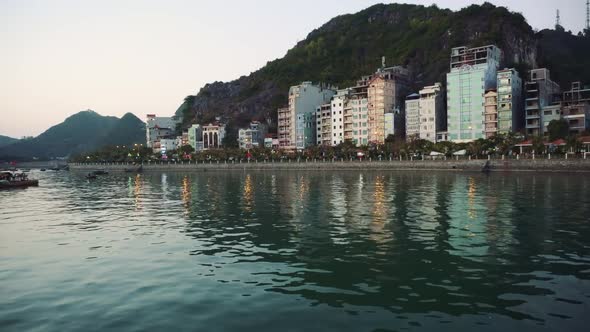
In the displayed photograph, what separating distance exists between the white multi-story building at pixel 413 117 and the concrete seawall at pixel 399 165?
1183 inches

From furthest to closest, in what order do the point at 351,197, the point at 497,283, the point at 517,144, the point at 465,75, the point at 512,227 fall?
the point at 465,75 → the point at 517,144 → the point at 351,197 → the point at 512,227 → the point at 497,283

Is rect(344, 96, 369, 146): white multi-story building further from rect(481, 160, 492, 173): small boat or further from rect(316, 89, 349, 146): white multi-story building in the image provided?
rect(481, 160, 492, 173): small boat

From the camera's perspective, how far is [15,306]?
48.3ft

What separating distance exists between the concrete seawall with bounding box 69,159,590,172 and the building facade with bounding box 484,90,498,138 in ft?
88.7

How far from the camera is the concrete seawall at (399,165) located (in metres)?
86.5

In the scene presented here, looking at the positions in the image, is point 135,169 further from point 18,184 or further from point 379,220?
point 379,220

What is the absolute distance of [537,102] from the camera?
120m

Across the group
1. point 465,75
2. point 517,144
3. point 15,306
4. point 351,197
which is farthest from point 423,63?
point 15,306

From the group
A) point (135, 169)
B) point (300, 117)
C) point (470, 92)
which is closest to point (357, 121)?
point (300, 117)

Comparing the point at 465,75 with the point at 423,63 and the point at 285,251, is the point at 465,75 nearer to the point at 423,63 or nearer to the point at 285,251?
the point at 423,63

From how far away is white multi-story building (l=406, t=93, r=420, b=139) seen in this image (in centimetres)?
14225

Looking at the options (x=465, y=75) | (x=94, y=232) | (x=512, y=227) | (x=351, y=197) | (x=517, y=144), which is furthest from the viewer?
(x=465, y=75)

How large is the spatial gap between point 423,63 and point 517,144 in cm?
9376

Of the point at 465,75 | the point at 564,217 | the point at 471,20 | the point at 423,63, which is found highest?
the point at 471,20
